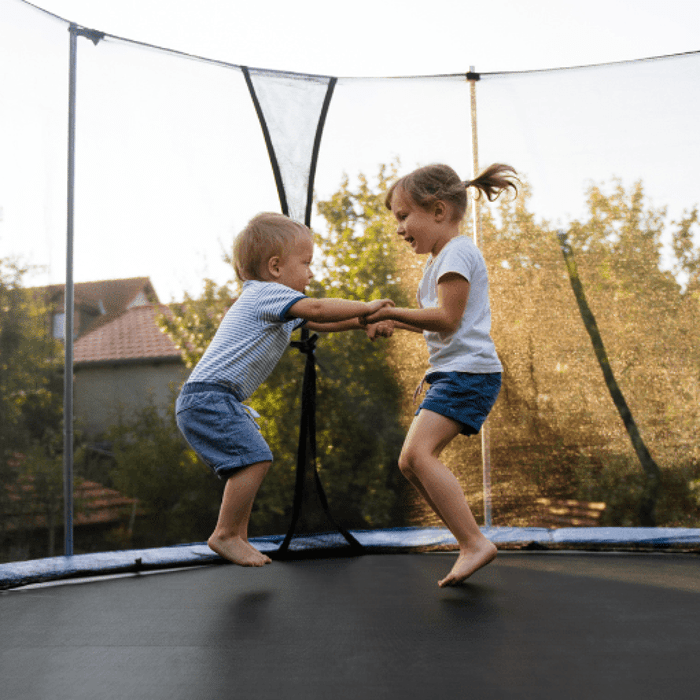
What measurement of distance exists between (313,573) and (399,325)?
0.61 m

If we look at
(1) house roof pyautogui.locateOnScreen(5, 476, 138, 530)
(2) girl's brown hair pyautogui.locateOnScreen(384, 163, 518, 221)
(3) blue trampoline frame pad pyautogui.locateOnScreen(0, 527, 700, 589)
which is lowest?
(3) blue trampoline frame pad pyautogui.locateOnScreen(0, 527, 700, 589)

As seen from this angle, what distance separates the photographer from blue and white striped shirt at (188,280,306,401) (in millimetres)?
1635

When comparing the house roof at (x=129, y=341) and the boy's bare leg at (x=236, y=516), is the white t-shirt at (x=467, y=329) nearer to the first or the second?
the boy's bare leg at (x=236, y=516)

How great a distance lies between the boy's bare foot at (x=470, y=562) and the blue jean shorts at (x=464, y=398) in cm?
24

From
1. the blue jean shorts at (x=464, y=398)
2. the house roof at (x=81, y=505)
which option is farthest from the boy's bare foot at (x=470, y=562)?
the house roof at (x=81, y=505)

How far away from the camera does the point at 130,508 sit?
194cm

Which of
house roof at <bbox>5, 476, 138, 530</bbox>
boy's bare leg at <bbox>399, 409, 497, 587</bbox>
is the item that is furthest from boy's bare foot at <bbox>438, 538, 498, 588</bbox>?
house roof at <bbox>5, 476, 138, 530</bbox>

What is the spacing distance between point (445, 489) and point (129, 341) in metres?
0.98

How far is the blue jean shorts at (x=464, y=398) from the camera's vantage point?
4.98 feet

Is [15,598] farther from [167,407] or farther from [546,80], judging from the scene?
[546,80]

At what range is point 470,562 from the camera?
1405mm

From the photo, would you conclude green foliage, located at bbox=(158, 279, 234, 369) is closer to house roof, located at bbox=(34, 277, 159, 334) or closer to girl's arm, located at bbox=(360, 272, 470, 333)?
house roof, located at bbox=(34, 277, 159, 334)

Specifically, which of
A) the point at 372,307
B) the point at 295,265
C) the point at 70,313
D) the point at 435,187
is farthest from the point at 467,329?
the point at 70,313

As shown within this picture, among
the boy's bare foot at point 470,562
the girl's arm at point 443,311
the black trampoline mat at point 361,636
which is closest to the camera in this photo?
the black trampoline mat at point 361,636
